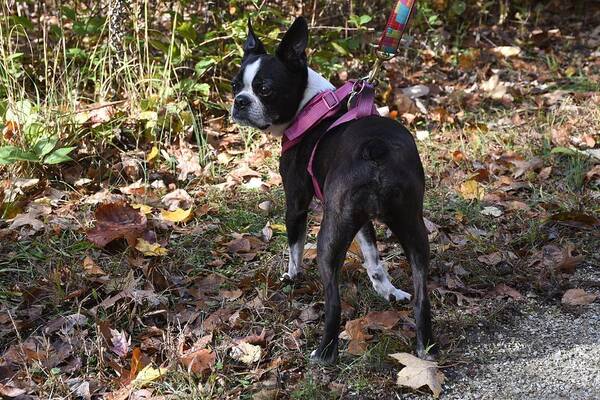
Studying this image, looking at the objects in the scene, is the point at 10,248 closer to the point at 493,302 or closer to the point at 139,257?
the point at 139,257

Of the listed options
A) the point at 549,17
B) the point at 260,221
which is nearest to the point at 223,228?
the point at 260,221

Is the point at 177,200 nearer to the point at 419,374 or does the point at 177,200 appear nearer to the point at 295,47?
the point at 295,47

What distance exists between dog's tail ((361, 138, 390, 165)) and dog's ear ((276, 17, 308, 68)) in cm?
100

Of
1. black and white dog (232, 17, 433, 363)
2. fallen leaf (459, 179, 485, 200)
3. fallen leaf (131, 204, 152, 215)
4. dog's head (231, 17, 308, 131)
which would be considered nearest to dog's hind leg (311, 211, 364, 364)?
black and white dog (232, 17, 433, 363)

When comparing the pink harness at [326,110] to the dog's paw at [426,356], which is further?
the pink harness at [326,110]

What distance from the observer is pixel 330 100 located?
3484 millimetres

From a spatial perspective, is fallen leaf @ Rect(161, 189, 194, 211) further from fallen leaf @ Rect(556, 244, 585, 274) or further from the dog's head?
fallen leaf @ Rect(556, 244, 585, 274)

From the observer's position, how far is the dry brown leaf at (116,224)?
388 centimetres

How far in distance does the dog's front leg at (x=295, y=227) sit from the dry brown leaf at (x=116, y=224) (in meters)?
0.86

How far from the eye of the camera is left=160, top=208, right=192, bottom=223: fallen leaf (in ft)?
13.9

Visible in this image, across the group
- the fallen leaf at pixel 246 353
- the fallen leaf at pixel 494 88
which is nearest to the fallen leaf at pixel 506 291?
the fallen leaf at pixel 246 353

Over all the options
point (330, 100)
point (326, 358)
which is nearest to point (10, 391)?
point (326, 358)

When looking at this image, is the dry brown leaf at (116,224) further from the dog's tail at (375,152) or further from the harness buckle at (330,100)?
the dog's tail at (375,152)

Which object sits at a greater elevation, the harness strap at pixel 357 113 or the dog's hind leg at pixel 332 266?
the harness strap at pixel 357 113
